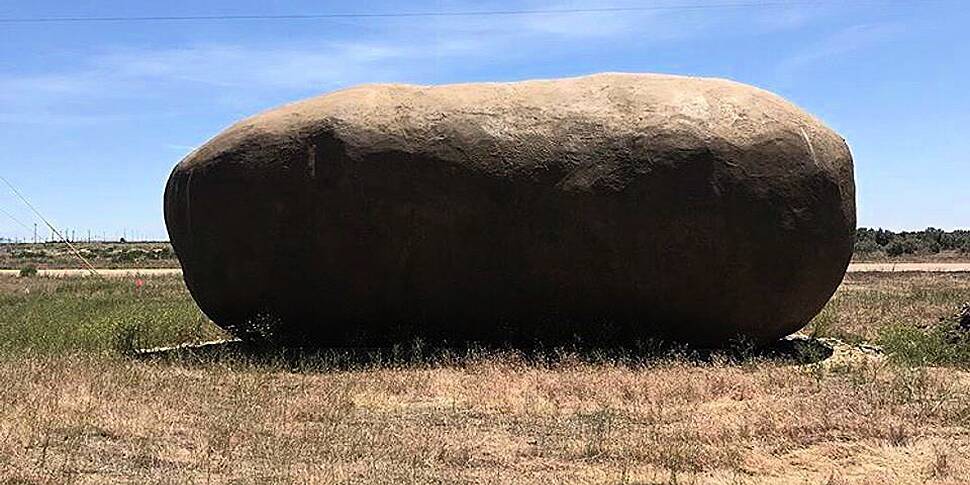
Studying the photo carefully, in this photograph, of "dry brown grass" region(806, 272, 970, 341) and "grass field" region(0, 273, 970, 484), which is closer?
"grass field" region(0, 273, 970, 484)

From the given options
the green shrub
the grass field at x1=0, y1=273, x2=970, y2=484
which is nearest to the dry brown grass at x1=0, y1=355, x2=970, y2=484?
the grass field at x1=0, y1=273, x2=970, y2=484

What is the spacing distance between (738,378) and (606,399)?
1.62 meters

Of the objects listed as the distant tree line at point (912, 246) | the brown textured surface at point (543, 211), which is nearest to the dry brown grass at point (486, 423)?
the brown textured surface at point (543, 211)

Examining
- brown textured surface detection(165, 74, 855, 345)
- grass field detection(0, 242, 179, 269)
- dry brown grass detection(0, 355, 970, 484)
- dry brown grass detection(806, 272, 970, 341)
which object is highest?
brown textured surface detection(165, 74, 855, 345)

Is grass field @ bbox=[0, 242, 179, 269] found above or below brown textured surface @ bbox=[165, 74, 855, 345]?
below

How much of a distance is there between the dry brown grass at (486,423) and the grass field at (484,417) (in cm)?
2

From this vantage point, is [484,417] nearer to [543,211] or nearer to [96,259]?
[543,211]

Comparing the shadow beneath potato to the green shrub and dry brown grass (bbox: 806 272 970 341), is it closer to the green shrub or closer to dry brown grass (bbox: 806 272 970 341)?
the green shrub

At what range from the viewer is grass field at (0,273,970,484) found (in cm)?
674

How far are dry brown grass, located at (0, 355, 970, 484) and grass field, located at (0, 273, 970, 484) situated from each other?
23 millimetres

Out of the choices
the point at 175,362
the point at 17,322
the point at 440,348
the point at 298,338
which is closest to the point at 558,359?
the point at 440,348

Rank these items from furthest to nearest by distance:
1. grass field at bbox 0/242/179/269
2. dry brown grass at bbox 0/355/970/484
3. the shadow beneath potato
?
grass field at bbox 0/242/179/269 → the shadow beneath potato → dry brown grass at bbox 0/355/970/484

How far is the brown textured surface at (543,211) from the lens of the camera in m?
11.4

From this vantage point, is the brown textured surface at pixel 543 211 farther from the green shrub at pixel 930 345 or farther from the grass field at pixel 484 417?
the green shrub at pixel 930 345
